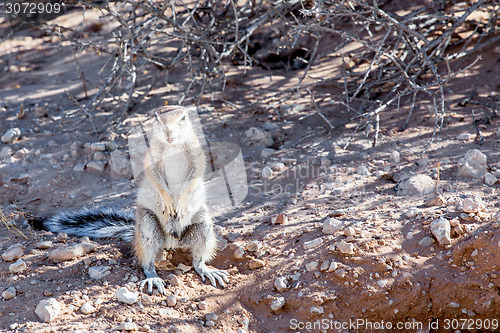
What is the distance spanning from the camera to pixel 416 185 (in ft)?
16.2

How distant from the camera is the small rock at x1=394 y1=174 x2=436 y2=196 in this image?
16.1ft

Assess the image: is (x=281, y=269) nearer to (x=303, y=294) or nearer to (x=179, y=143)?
(x=303, y=294)

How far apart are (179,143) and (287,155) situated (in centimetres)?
165

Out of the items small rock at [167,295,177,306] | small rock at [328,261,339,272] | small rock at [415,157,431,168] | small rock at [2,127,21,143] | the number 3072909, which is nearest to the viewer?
small rock at [167,295,177,306]

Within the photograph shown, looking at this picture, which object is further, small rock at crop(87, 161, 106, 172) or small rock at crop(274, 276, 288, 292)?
small rock at crop(87, 161, 106, 172)

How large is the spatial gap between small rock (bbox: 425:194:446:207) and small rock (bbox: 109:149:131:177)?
3.27 m

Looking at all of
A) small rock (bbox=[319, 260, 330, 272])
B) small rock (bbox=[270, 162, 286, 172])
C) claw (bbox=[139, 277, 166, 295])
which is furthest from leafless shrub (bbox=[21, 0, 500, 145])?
claw (bbox=[139, 277, 166, 295])

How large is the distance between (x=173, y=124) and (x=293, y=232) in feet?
4.83

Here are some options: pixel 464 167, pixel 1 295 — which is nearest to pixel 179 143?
pixel 1 295

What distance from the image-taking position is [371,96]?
6.73 metres

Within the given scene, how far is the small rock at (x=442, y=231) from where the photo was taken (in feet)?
14.0

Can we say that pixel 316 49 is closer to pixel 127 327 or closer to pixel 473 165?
pixel 473 165

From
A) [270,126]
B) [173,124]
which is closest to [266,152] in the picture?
[270,126]

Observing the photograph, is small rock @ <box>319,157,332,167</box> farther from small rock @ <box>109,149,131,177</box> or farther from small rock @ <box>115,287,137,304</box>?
small rock @ <box>115,287,137,304</box>
